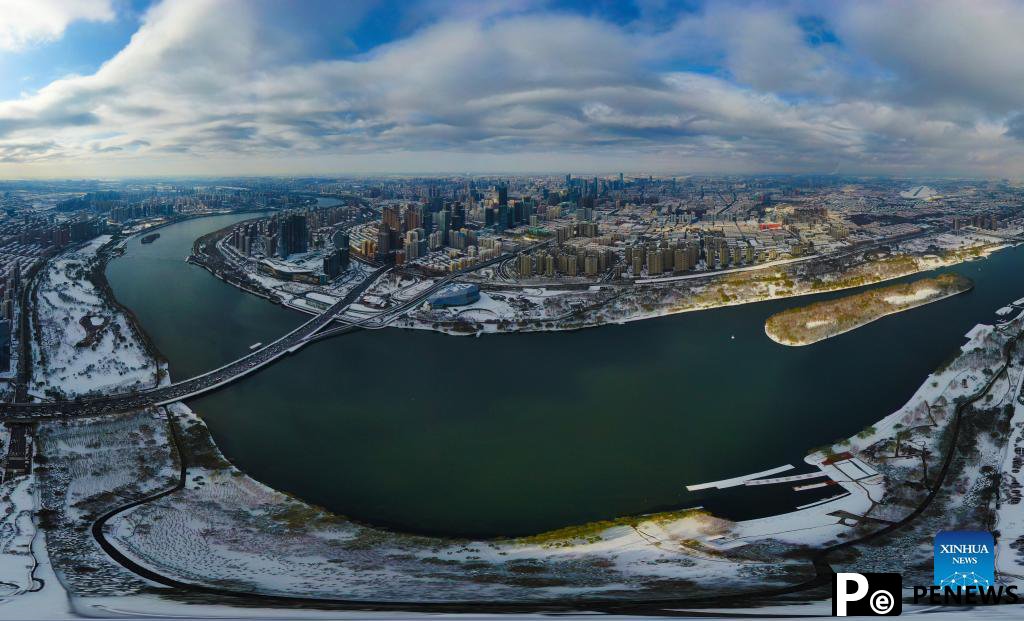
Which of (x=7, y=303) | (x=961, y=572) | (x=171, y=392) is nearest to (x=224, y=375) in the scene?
(x=171, y=392)

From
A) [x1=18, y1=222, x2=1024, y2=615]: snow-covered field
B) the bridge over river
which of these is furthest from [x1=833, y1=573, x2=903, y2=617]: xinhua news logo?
the bridge over river

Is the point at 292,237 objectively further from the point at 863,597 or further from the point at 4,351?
the point at 863,597

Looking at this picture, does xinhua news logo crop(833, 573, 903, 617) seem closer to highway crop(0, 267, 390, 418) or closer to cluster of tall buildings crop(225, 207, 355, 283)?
highway crop(0, 267, 390, 418)

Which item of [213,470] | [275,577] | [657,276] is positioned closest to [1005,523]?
[275,577]

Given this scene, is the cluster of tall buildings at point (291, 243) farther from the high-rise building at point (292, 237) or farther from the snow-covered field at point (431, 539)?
the snow-covered field at point (431, 539)

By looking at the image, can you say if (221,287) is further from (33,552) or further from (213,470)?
(33,552)

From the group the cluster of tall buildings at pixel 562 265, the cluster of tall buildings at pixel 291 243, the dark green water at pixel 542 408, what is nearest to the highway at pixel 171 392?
the dark green water at pixel 542 408
